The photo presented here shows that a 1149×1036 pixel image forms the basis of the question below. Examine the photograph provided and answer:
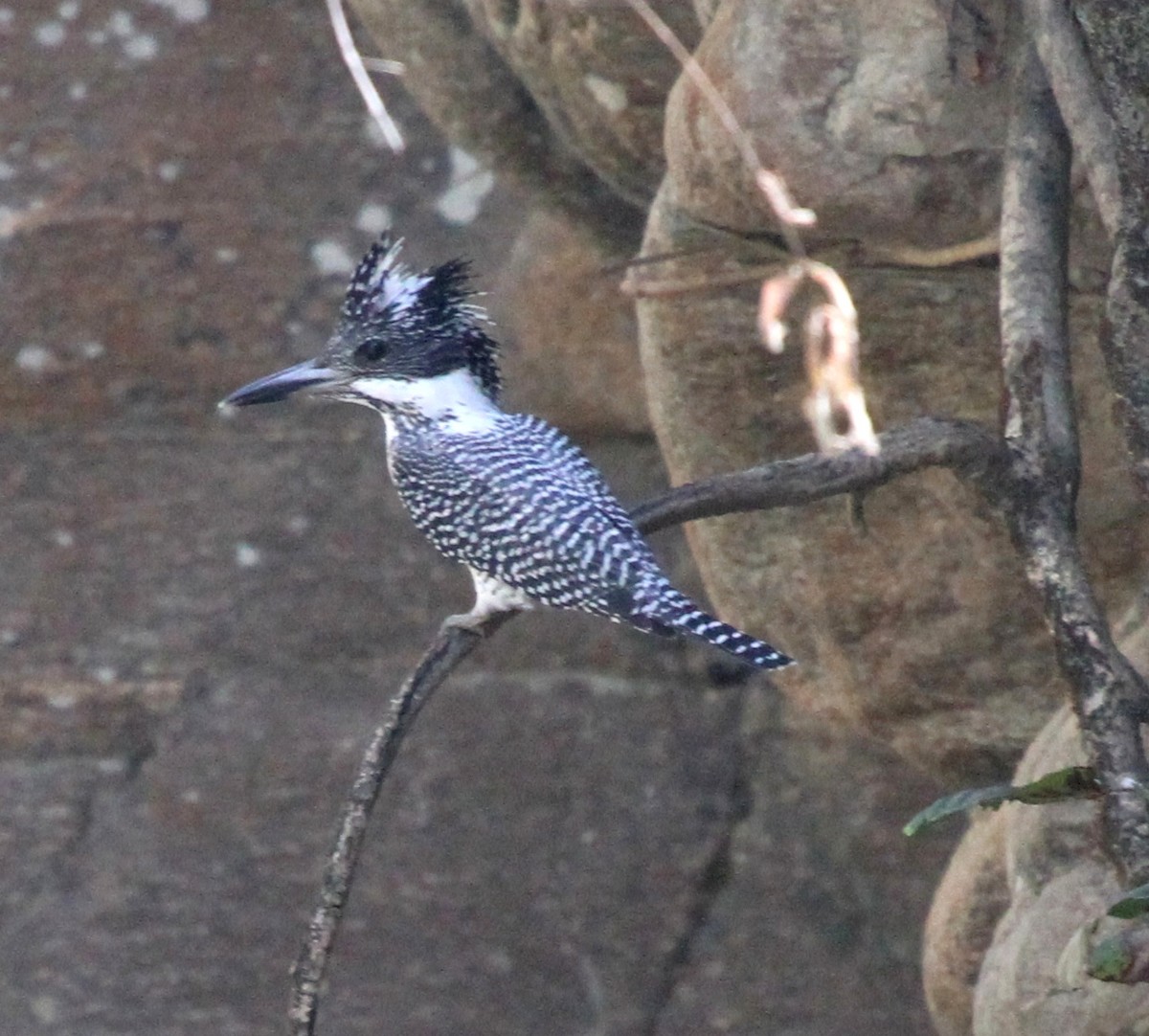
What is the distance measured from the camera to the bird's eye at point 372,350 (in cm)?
303

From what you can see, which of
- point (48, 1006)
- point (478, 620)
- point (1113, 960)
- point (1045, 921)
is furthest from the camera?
point (48, 1006)

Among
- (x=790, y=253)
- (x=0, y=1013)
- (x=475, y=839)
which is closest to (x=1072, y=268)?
(x=790, y=253)

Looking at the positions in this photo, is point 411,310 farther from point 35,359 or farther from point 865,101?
point 35,359

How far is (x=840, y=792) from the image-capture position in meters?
3.94

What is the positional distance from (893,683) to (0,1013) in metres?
1.87

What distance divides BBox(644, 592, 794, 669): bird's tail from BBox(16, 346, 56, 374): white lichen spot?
1917 millimetres

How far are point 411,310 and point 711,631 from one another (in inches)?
30.8

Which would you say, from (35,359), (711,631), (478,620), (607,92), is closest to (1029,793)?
(711,631)

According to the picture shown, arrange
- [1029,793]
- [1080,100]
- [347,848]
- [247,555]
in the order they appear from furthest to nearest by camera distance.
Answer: [247,555] → [1080,100] → [347,848] → [1029,793]

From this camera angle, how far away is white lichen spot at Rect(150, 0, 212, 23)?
4043 mm

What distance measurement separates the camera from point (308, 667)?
408 cm

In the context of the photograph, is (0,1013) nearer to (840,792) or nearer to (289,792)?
(289,792)

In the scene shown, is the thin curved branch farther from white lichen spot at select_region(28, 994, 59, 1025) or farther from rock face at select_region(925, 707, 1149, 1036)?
white lichen spot at select_region(28, 994, 59, 1025)

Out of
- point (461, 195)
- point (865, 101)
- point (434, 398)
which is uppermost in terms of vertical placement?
point (865, 101)
